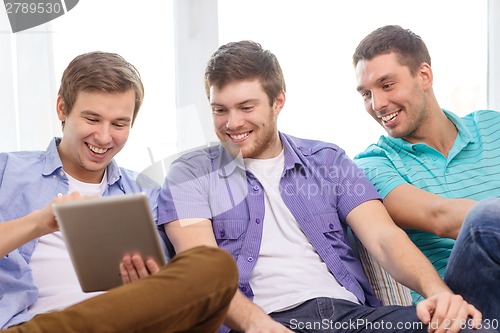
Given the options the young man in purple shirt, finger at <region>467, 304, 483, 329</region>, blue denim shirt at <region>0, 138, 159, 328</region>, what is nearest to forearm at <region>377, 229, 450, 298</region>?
the young man in purple shirt

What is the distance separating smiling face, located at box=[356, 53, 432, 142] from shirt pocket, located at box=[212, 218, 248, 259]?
0.66 metres

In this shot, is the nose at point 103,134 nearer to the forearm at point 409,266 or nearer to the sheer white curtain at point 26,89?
the sheer white curtain at point 26,89

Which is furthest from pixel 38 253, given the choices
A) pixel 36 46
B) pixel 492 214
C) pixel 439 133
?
pixel 439 133

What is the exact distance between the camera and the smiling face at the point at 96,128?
5.98 feet

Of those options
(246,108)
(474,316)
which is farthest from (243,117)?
(474,316)

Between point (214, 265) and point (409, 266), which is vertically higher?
point (214, 265)

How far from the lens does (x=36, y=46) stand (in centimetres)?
215

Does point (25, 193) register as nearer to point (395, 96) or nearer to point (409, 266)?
point (409, 266)

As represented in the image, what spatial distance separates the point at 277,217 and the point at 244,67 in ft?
1.43

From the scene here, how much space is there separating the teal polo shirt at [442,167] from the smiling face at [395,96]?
5 cm

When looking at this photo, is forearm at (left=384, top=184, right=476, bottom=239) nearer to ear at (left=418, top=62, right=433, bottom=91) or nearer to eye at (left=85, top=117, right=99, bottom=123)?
ear at (left=418, top=62, right=433, bottom=91)

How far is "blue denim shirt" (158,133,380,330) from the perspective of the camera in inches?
71.3

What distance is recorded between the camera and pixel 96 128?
→ 1.82 m

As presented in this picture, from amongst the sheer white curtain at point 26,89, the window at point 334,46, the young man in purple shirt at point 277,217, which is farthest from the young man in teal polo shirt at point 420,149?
the sheer white curtain at point 26,89
